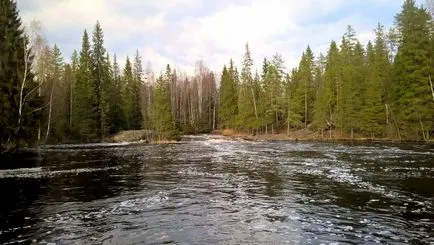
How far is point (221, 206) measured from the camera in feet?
46.1

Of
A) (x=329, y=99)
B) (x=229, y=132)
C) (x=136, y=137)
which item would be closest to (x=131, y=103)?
(x=136, y=137)

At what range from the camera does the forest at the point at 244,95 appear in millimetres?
39656

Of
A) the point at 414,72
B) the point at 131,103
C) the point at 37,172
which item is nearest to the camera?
the point at 37,172

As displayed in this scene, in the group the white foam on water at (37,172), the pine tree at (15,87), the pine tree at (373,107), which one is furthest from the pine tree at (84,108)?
the pine tree at (373,107)

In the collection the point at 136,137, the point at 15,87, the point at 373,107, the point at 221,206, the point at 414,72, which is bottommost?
the point at 221,206

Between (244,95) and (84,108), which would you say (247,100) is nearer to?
(244,95)

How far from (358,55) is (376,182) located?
177 ft

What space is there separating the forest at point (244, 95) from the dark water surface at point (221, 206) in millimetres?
19164

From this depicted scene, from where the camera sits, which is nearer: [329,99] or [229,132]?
[329,99]

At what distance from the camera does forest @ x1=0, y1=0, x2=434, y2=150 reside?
39656 millimetres

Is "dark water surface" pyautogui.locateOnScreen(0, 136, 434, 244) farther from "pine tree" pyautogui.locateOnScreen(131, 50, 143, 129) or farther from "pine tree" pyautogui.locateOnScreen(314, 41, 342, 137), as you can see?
"pine tree" pyautogui.locateOnScreen(131, 50, 143, 129)

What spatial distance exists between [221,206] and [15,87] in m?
31.0

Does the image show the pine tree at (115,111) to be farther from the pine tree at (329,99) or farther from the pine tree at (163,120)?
the pine tree at (329,99)

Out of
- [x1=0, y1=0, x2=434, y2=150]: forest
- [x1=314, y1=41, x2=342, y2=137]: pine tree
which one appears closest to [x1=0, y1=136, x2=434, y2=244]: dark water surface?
[x1=0, y1=0, x2=434, y2=150]: forest
